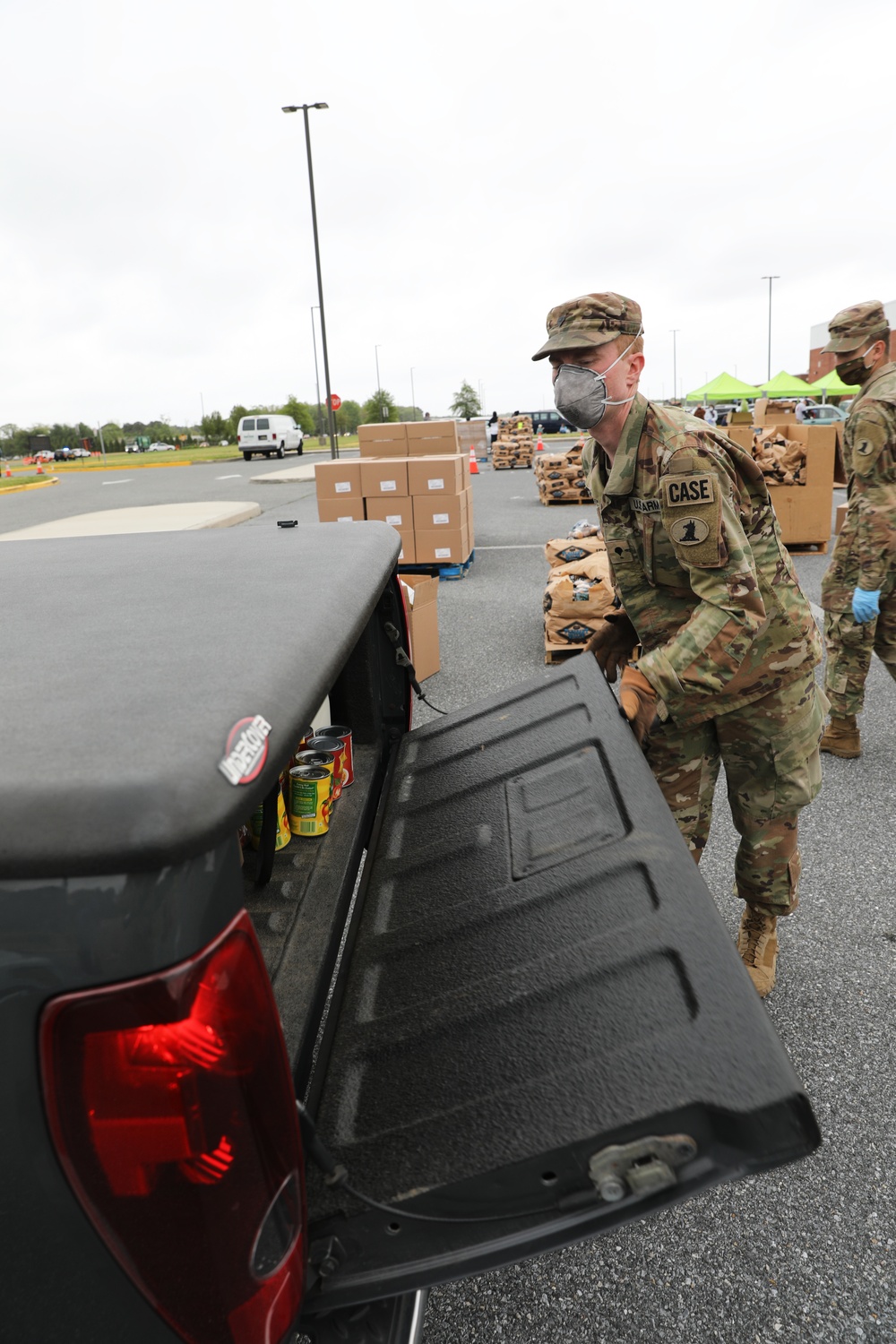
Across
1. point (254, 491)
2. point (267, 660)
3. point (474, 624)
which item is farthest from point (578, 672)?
point (254, 491)

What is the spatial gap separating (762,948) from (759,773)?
0.59 m

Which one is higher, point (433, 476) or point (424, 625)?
point (433, 476)

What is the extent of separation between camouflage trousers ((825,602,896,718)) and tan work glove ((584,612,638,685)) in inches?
83.9

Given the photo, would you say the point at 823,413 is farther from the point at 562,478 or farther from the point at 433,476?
the point at 433,476

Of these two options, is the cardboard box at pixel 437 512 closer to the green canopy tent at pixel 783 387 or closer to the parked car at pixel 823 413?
the parked car at pixel 823 413

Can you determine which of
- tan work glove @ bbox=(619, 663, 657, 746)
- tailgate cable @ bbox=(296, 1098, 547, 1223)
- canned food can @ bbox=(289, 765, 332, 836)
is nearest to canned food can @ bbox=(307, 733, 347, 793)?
canned food can @ bbox=(289, 765, 332, 836)

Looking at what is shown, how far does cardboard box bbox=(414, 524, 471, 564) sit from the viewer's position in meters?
9.73

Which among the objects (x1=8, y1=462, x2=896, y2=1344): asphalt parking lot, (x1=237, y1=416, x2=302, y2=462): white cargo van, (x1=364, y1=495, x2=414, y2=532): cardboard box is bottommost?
(x1=8, y1=462, x2=896, y2=1344): asphalt parking lot

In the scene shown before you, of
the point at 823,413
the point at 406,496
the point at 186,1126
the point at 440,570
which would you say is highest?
the point at 823,413

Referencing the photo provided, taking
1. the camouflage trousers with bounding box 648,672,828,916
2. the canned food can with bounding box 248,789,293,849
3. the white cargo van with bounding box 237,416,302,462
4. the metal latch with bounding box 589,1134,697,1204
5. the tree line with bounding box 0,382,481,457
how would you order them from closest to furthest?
the metal latch with bounding box 589,1134,697,1204
the canned food can with bounding box 248,789,293,849
the camouflage trousers with bounding box 648,672,828,916
the white cargo van with bounding box 237,416,302,462
the tree line with bounding box 0,382,481,457

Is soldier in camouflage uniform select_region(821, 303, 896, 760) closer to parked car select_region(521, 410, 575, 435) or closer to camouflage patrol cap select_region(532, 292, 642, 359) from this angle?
camouflage patrol cap select_region(532, 292, 642, 359)

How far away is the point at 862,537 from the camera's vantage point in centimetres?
434

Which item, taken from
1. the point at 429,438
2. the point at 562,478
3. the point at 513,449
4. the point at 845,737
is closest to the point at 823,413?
the point at 513,449

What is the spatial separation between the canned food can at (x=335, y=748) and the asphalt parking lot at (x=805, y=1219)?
1.85ft
